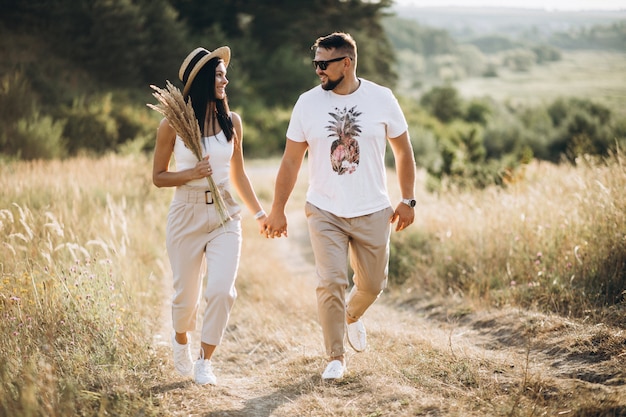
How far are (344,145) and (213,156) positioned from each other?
0.98 metres

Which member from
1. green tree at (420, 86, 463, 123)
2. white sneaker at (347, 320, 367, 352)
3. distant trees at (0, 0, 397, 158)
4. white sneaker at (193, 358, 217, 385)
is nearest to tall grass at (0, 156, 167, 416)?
white sneaker at (193, 358, 217, 385)

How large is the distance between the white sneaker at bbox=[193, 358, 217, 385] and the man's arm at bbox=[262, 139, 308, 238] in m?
1.11

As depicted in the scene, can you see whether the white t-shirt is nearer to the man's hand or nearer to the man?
the man

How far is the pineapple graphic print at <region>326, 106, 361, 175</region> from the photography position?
4.58 m

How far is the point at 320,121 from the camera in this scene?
4629mm

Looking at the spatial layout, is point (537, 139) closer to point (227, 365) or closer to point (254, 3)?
point (254, 3)

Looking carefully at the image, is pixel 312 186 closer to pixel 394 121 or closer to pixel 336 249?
pixel 336 249

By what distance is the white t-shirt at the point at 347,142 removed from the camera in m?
4.59

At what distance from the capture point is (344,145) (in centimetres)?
458

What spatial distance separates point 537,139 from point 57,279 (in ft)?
106

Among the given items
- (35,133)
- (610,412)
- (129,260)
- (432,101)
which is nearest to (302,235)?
(129,260)

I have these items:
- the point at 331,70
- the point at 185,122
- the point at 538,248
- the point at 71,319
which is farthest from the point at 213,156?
Result: the point at 538,248

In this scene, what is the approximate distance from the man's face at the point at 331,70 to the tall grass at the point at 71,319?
2.41 metres

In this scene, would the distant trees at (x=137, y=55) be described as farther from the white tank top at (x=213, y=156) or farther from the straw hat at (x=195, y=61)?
the white tank top at (x=213, y=156)
